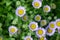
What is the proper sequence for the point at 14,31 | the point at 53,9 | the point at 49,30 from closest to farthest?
1. the point at 14,31
2. the point at 49,30
3. the point at 53,9

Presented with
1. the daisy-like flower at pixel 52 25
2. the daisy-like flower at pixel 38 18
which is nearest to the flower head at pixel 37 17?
the daisy-like flower at pixel 38 18

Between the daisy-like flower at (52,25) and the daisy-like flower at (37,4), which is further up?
the daisy-like flower at (37,4)

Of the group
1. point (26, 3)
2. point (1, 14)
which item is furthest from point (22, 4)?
point (1, 14)

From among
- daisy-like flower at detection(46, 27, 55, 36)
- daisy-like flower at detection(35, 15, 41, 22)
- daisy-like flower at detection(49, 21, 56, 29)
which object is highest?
daisy-like flower at detection(35, 15, 41, 22)

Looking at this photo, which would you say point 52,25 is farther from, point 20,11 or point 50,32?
point 20,11

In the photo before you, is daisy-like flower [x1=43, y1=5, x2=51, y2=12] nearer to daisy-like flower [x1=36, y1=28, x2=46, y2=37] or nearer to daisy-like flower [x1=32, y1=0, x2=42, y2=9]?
daisy-like flower [x1=32, y1=0, x2=42, y2=9]

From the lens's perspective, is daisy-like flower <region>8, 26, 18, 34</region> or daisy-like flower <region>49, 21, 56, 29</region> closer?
daisy-like flower <region>8, 26, 18, 34</region>

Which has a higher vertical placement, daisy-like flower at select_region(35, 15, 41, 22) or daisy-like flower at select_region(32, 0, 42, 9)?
daisy-like flower at select_region(32, 0, 42, 9)

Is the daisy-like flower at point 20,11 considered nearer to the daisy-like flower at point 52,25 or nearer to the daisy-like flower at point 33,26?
the daisy-like flower at point 33,26

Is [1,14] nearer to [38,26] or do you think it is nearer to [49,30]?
[38,26]

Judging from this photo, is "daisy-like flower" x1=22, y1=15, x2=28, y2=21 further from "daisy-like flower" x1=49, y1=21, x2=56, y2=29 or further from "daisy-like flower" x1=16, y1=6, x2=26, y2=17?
"daisy-like flower" x1=49, y1=21, x2=56, y2=29

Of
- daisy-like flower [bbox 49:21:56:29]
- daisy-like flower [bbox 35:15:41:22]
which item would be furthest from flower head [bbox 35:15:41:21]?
daisy-like flower [bbox 49:21:56:29]
